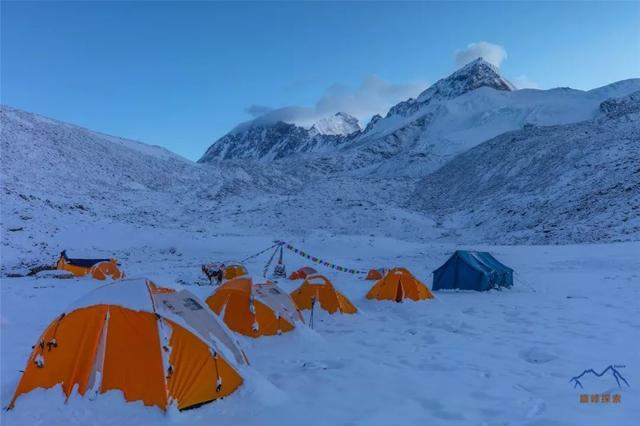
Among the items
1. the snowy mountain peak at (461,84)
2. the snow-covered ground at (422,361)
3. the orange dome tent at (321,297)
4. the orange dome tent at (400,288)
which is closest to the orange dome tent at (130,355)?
the snow-covered ground at (422,361)

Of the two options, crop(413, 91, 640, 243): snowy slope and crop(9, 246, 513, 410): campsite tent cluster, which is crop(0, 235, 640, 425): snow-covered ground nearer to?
crop(9, 246, 513, 410): campsite tent cluster

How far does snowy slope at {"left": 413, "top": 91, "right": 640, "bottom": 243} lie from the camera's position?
3312 cm

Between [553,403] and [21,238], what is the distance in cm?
3163

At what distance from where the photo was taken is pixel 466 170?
6744 cm

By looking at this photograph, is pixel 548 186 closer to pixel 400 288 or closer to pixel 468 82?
pixel 400 288

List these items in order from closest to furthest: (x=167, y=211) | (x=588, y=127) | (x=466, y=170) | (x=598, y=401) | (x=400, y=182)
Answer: (x=598, y=401) < (x=167, y=211) < (x=588, y=127) < (x=466, y=170) < (x=400, y=182)

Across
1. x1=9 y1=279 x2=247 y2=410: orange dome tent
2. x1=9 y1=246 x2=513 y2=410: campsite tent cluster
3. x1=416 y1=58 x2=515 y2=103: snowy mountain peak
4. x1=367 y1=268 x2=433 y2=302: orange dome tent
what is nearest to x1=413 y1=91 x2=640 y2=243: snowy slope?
x1=367 y1=268 x2=433 y2=302: orange dome tent

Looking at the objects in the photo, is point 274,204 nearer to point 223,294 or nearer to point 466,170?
point 466,170

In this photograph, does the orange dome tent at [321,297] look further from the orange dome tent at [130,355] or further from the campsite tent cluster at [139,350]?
the orange dome tent at [130,355]

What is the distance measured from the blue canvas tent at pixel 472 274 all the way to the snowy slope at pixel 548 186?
14.4 m

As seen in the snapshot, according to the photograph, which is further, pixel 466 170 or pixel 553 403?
pixel 466 170

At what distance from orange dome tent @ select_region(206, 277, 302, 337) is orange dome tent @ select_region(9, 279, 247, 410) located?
3.29 m

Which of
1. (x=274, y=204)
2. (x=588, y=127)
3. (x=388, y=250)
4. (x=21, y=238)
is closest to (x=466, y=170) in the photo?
(x=588, y=127)

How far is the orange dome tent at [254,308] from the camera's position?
998 centimetres
